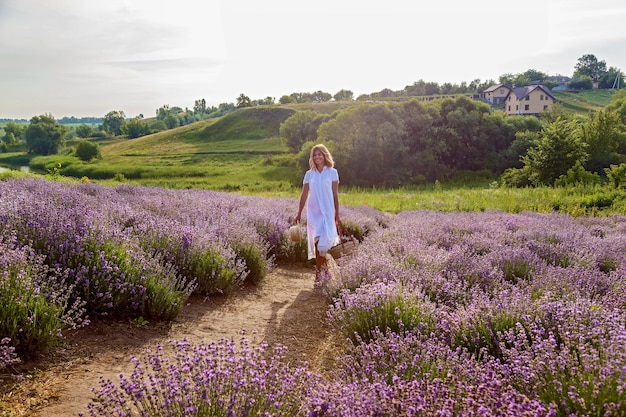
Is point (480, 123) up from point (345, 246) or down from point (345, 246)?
up

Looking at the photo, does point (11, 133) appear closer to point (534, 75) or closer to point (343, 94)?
point (343, 94)

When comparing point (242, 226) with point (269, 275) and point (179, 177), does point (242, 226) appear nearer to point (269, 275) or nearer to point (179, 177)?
point (269, 275)

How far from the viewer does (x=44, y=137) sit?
321ft

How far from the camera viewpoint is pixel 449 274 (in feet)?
17.3

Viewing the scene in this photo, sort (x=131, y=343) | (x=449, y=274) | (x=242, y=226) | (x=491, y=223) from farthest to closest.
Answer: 1. (x=491, y=223)
2. (x=242, y=226)
3. (x=449, y=274)
4. (x=131, y=343)

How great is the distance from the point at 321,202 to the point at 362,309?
2.77m

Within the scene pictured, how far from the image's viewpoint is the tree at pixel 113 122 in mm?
139125

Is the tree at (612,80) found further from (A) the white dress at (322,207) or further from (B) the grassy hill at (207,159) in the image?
(A) the white dress at (322,207)

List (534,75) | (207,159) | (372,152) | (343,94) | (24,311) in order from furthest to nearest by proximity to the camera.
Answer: (534,75)
(343,94)
(207,159)
(372,152)
(24,311)

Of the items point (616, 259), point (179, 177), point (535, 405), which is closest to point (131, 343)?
point (535, 405)

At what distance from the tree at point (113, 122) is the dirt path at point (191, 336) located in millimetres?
144254

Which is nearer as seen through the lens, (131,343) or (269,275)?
(131,343)

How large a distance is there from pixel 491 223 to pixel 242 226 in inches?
200

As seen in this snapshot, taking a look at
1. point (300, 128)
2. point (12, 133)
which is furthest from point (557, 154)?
point (12, 133)
